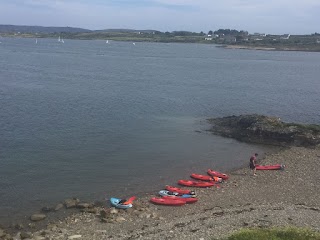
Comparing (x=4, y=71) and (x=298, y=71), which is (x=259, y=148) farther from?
(x=298, y=71)

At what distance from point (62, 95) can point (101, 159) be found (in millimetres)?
29296

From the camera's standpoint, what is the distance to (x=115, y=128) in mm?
44625

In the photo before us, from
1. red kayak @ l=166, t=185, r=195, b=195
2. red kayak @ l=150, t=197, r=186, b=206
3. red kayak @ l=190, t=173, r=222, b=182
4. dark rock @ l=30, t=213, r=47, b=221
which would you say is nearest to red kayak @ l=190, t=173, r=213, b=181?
red kayak @ l=190, t=173, r=222, b=182

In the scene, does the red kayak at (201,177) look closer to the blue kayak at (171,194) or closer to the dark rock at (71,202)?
the blue kayak at (171,194)

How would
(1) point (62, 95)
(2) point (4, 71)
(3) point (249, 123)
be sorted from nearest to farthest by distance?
(3) point (249, 123), (1) point (62, 95), (2) point (4, 71)

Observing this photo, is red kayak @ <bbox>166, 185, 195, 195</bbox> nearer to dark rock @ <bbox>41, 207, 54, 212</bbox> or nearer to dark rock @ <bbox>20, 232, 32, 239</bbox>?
dark rock @ <bbox>41, 207, 54, 212</bbox>

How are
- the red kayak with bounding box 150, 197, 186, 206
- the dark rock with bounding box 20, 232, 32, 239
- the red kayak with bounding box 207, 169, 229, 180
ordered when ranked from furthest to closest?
the red kayak with bounding box 207, 169, 229, 180 < the red kayak with bounding box 150, 197, 186, 206 < the dark rock with bounding box 20, 232, 32, 239

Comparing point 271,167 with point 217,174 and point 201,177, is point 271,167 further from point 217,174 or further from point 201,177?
point 201,177

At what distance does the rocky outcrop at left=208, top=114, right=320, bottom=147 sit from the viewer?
133 feet

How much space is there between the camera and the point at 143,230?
68.6 feet

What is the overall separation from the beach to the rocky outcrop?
8.45 metres

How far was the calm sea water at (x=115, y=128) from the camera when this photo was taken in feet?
97.7

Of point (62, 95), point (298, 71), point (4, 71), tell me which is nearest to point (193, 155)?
point (62, 95)

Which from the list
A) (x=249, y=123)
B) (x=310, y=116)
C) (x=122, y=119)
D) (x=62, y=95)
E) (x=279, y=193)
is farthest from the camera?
(x=62, y=95)
